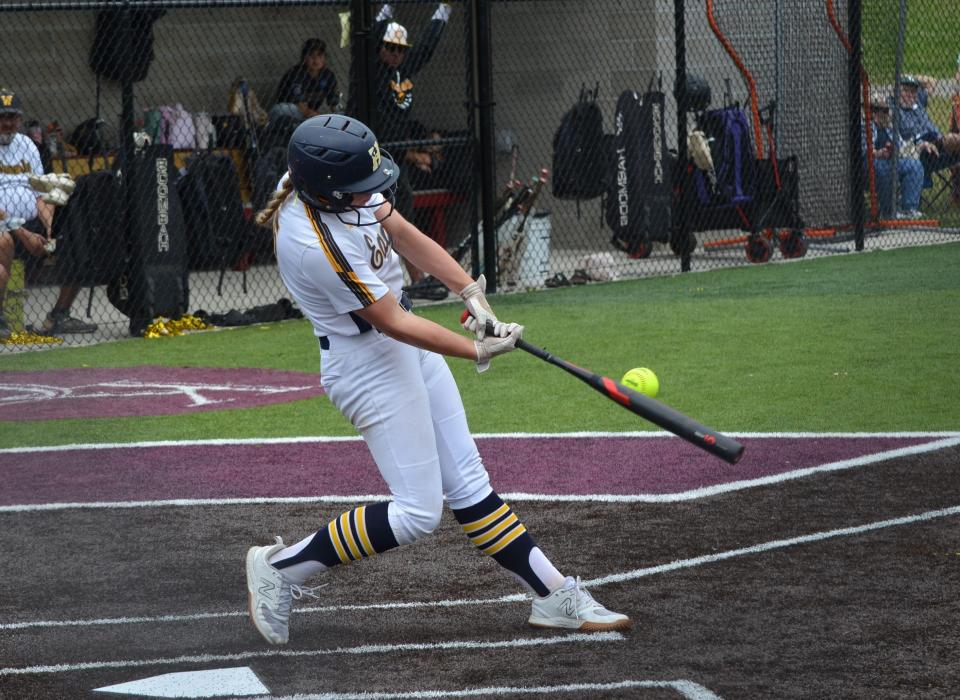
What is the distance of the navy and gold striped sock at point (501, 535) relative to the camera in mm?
4941

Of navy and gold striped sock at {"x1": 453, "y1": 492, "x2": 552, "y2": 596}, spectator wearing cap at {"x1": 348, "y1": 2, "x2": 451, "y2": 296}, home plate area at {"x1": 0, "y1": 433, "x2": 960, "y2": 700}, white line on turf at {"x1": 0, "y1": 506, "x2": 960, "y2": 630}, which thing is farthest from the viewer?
spectator wearing cap at {"x1": 348, "y1": 2, "x2": 451, "y2": 296}

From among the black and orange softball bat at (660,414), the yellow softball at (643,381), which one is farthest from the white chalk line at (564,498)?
the black and orange softball bat at (660,414)

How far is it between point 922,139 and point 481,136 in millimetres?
7041

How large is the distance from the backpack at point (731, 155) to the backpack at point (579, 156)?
1153mm

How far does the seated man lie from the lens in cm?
1755

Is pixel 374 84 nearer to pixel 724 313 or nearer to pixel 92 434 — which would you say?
pixel 724 313

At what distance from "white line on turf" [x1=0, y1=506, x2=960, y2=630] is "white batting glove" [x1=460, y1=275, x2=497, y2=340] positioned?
3.60 feet

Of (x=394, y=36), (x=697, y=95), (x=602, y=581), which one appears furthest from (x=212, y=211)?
(x=602, y=581)

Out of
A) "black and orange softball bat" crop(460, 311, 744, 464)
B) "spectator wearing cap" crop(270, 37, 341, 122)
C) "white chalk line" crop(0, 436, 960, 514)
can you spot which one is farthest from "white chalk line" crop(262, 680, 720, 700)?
"spectator wearing cap" crop(270, 37, 341, 122)

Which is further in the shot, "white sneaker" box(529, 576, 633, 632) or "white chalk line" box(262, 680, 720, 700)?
"white sneaker" box(529, 576, 633, 632)

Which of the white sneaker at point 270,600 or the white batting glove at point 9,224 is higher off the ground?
the white batting glove at point 9,224

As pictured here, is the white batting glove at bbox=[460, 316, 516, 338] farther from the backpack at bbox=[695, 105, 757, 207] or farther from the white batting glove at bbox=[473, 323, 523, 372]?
the backpack at bbox=[695, 105, 757, 207]

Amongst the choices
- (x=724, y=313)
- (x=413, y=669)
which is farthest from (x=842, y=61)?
(x=413, y=669)

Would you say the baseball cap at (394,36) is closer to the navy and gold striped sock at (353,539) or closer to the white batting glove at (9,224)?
the white batting glove at (9,224)
